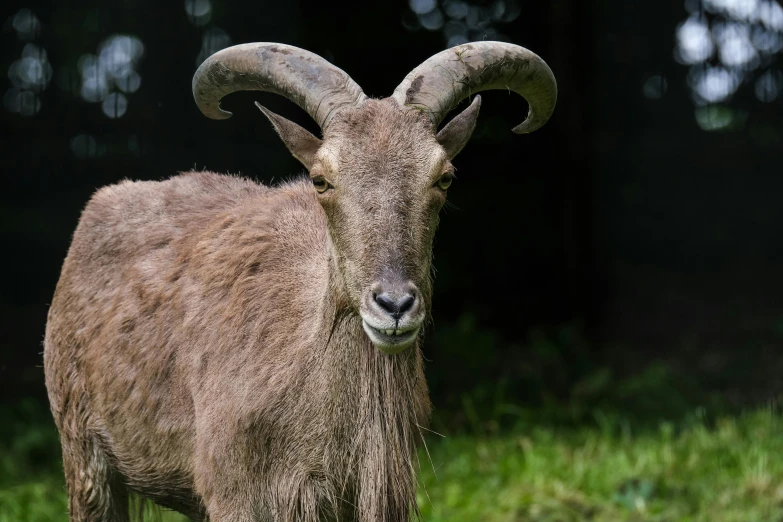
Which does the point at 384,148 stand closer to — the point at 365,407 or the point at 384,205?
the point at 384,205

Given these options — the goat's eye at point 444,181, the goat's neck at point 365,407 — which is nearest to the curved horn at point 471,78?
the goat's eye at point 444,181

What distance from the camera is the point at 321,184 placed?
12.3 feet

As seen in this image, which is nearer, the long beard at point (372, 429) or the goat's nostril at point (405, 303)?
the goat's nostril at point (405, 303)

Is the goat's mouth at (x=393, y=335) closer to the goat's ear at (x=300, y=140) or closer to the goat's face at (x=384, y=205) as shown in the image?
the goat's face at (x=384, y=205)

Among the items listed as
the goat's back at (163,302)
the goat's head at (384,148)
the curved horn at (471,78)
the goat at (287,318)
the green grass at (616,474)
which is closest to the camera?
the goat's head at (384,148)

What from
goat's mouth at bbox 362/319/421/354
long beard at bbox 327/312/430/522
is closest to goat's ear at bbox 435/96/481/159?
long beard at bbox 327/312/430/522

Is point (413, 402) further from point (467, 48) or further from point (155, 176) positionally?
point (155, 176)

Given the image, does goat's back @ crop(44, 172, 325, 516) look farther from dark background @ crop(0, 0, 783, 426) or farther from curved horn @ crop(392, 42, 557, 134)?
dark background @ crop(0, 0, 783, 426)

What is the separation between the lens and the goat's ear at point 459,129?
3998 mm

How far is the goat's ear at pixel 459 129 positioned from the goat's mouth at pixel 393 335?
948 millimetres

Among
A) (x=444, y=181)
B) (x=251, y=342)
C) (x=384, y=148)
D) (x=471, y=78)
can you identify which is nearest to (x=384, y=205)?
(x=384, y=148)

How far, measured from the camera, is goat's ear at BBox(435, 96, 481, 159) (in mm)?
3998

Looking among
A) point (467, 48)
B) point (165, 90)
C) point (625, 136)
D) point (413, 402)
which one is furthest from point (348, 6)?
point (413, 402)

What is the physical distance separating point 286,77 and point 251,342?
44.8 inches
